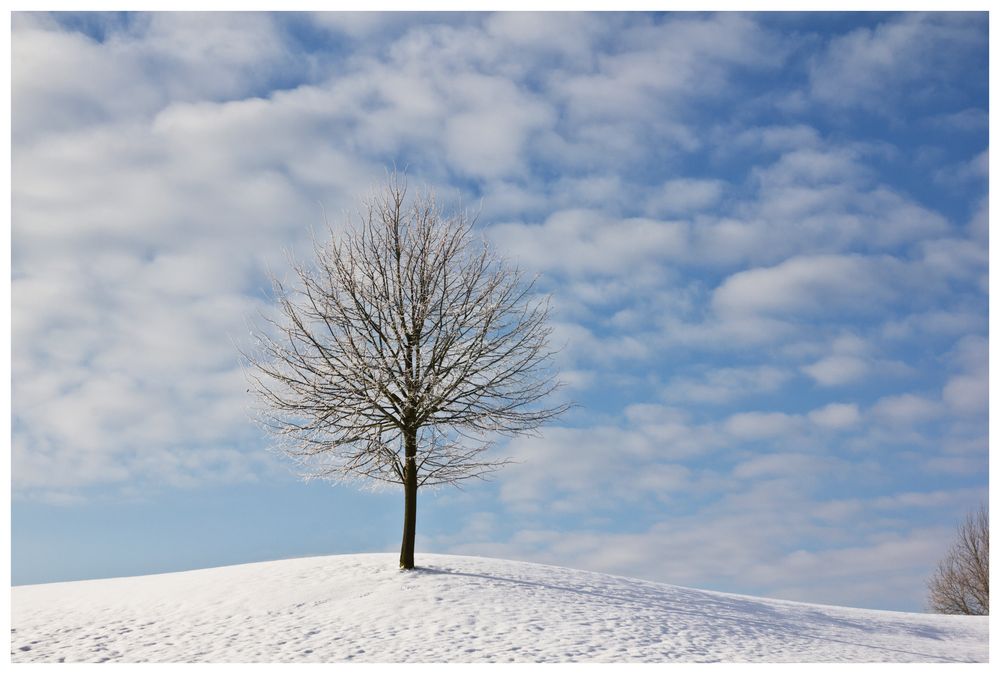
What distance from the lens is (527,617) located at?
604 inches

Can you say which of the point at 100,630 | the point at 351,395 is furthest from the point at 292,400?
the point at 100,630

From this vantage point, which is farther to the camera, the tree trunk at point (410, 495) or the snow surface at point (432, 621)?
the tree trunk at point (410, 495)

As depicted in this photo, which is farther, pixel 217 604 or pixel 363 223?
pixel 363 223

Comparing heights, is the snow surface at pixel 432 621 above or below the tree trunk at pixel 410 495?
below

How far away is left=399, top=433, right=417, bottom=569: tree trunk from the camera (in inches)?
733

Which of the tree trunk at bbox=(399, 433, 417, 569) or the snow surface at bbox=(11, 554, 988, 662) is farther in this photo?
the tree trunk at bbox=(399, 433, 417, 569)

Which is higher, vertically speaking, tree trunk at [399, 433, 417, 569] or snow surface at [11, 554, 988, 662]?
tree trunk at [399, 433, 417, 569]

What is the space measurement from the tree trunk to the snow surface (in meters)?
0.70

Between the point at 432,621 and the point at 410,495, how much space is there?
169 inches

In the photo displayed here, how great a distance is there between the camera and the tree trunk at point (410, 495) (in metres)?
18.6

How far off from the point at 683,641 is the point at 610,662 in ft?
7.53

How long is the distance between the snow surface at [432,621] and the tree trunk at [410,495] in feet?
2.30
